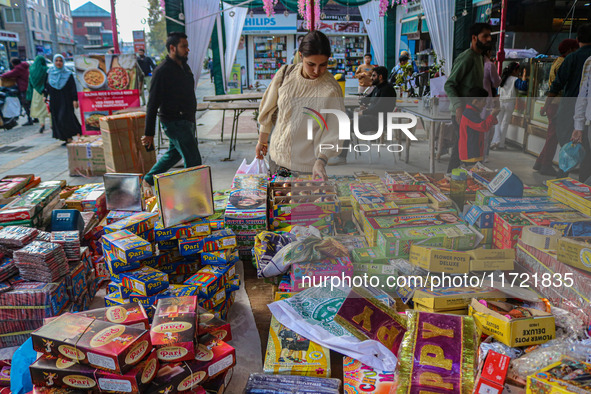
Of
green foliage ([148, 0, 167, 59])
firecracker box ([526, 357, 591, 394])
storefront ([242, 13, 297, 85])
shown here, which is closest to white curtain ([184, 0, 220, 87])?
green foliage ([148, 0, 167, 59])

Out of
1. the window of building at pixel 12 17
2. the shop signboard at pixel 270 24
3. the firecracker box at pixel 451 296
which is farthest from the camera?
the window of building at pixel 12 17

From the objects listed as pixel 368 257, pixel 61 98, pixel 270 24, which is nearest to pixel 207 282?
pixel 368 257

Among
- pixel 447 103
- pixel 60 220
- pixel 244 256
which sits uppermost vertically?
pixel 447 103

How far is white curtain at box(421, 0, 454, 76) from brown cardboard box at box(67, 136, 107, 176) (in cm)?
544

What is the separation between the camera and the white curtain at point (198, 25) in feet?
22.9

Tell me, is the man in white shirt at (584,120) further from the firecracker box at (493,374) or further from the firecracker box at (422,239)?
the firecracker box at (493,374)

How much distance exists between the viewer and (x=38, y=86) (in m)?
8.51

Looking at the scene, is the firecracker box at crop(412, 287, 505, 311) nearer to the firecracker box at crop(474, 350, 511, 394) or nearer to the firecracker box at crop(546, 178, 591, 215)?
the firecracker box at crop(474, 350, 511, 394)

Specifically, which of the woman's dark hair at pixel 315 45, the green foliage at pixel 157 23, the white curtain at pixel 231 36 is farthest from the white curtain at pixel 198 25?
the woman's dark hair at pixel 315 45

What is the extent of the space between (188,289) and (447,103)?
481 centimetres

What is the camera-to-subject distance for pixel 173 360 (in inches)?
64.7

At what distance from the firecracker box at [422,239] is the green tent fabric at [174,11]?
5.72 m

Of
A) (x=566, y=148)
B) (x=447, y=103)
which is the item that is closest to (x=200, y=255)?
(x=566, y=148)

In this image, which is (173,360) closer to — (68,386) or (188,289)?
(68,386)
